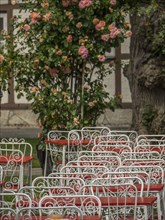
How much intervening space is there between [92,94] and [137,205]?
6.50 meters

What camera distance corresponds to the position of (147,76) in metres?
15.2

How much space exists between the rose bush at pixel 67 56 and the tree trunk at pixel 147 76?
147 centimetres

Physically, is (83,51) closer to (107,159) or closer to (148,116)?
(148,116)

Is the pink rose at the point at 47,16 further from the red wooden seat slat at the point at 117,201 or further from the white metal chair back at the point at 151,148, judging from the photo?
the red wooden seat slat at the point at 117,201

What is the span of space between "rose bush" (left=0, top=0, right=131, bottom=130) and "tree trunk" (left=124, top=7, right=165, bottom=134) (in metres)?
1.47

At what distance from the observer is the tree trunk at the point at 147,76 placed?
15195 mm

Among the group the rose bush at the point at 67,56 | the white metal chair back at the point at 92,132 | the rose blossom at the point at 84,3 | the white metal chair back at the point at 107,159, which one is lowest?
the white metal chair back at the point at 92,132

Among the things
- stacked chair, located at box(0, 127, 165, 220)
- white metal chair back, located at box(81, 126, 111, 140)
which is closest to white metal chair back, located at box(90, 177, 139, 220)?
stacked chair, located at box(0, 127, 165, 220)

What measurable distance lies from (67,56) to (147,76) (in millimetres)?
2091

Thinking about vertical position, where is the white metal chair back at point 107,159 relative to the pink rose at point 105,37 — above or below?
below

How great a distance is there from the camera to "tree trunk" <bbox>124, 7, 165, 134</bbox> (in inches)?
598

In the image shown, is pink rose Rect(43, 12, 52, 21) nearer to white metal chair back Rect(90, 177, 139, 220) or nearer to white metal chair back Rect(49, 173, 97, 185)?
white metal chair back Rect(49, 173, 97, 185)

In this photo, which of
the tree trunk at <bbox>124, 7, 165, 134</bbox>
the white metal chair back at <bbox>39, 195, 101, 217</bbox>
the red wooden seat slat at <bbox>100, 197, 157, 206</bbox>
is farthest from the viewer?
the tree trunk at <bbox>124, 7, 165, 134</bbox>

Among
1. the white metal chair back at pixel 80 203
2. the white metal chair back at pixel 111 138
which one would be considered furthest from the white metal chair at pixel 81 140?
the white metal chair back at pixel 80 203
